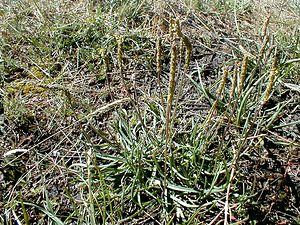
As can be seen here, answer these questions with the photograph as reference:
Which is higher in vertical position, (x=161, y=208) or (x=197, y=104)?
(x=197, y=104)

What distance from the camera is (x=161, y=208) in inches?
71.6

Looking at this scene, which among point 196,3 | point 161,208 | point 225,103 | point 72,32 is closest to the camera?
point 161,208

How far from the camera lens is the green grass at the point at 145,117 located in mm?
1771

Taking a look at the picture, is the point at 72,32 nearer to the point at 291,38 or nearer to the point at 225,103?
the point at 225,103

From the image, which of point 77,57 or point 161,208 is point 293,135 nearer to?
point 161,208

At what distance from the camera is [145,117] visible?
7.07ft

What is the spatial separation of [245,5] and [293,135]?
142 centimetres

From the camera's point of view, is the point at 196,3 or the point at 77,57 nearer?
the point at 77,57

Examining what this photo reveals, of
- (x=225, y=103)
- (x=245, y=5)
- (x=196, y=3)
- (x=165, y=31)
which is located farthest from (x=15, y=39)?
(x=245, y=5)

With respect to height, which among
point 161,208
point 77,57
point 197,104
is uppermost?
point 77,57

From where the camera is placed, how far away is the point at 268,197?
183 cm

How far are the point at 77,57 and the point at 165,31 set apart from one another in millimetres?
667

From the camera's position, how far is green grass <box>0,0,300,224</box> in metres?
1.77

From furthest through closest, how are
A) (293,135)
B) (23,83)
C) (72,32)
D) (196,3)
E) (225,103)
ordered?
(196,3) < (72,32) < (23,83) < (225,103) < (293,135)
